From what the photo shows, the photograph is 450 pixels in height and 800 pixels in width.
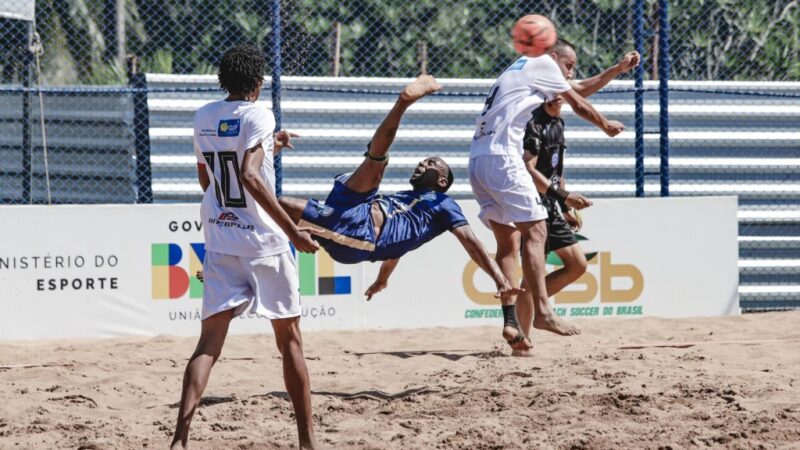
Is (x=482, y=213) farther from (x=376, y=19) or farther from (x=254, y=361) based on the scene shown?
(x=376, y=19)

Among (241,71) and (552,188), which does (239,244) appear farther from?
Answer: (552,188)

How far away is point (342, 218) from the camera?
647 cm

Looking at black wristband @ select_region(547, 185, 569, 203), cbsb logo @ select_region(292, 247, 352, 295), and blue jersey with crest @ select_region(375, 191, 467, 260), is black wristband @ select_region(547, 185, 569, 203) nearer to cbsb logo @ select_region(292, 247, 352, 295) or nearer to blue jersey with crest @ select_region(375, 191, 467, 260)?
blue jersey with crest @ select_region(375, 191, 467, 260)

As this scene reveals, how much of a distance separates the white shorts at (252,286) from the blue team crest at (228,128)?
522mm

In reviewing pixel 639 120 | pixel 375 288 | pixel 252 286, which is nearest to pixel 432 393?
pixel 375 288

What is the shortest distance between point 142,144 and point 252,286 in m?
6.16

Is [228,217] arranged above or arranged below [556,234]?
above

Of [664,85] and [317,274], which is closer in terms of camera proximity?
A: [317,274]

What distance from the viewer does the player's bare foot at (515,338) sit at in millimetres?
6973

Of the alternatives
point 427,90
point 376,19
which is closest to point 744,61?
point 376,19

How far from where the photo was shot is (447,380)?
7.01 m

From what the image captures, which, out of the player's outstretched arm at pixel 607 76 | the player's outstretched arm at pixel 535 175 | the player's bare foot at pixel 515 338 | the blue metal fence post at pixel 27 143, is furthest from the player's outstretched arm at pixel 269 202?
the blue metal fence post at pixel 27 143

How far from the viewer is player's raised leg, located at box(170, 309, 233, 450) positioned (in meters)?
4.87

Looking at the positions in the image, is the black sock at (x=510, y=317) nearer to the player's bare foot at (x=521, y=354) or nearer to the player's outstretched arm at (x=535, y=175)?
the player's bare foot at (x=521, y=354)
